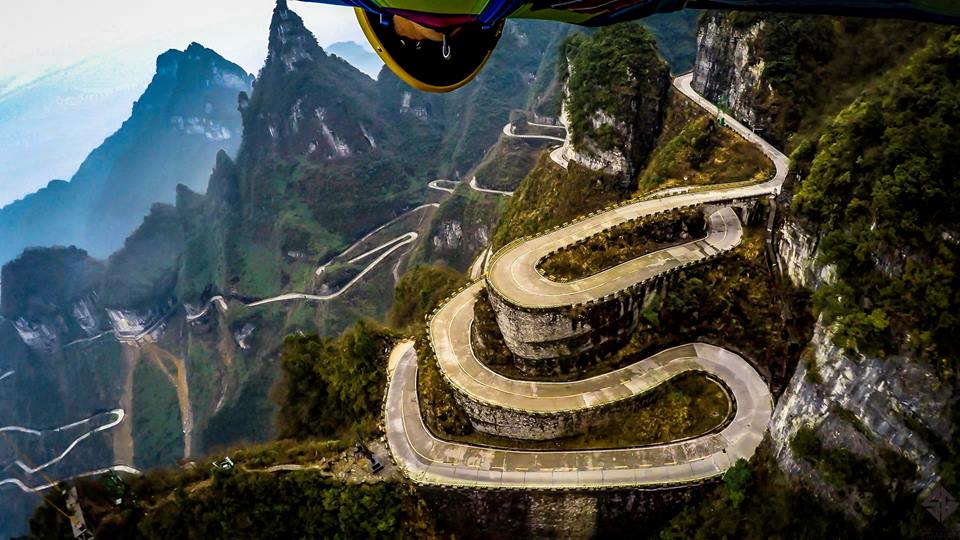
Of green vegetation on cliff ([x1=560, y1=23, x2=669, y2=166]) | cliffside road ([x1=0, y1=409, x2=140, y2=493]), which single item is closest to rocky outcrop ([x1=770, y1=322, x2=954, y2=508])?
green vegetation on cliff ([x1=560, y1=23, x2=669, y2=166])

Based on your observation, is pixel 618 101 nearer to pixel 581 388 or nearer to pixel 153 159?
pixel 581 388

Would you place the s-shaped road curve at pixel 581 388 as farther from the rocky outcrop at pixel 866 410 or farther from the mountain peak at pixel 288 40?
the mountain peak at pixel 288 40

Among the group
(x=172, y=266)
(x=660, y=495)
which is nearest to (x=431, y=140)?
(x=172, y=266)

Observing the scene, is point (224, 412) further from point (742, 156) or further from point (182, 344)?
point (742, 156)

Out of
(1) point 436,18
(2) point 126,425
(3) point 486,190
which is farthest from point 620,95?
(2) point 126,425

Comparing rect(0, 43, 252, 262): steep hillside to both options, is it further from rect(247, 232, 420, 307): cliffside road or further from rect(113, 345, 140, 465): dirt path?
rect(247, 232, 420, 307): cliffside road

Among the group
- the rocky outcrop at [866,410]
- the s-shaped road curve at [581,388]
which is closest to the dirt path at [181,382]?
the s-shaped road curve at [581,388]
